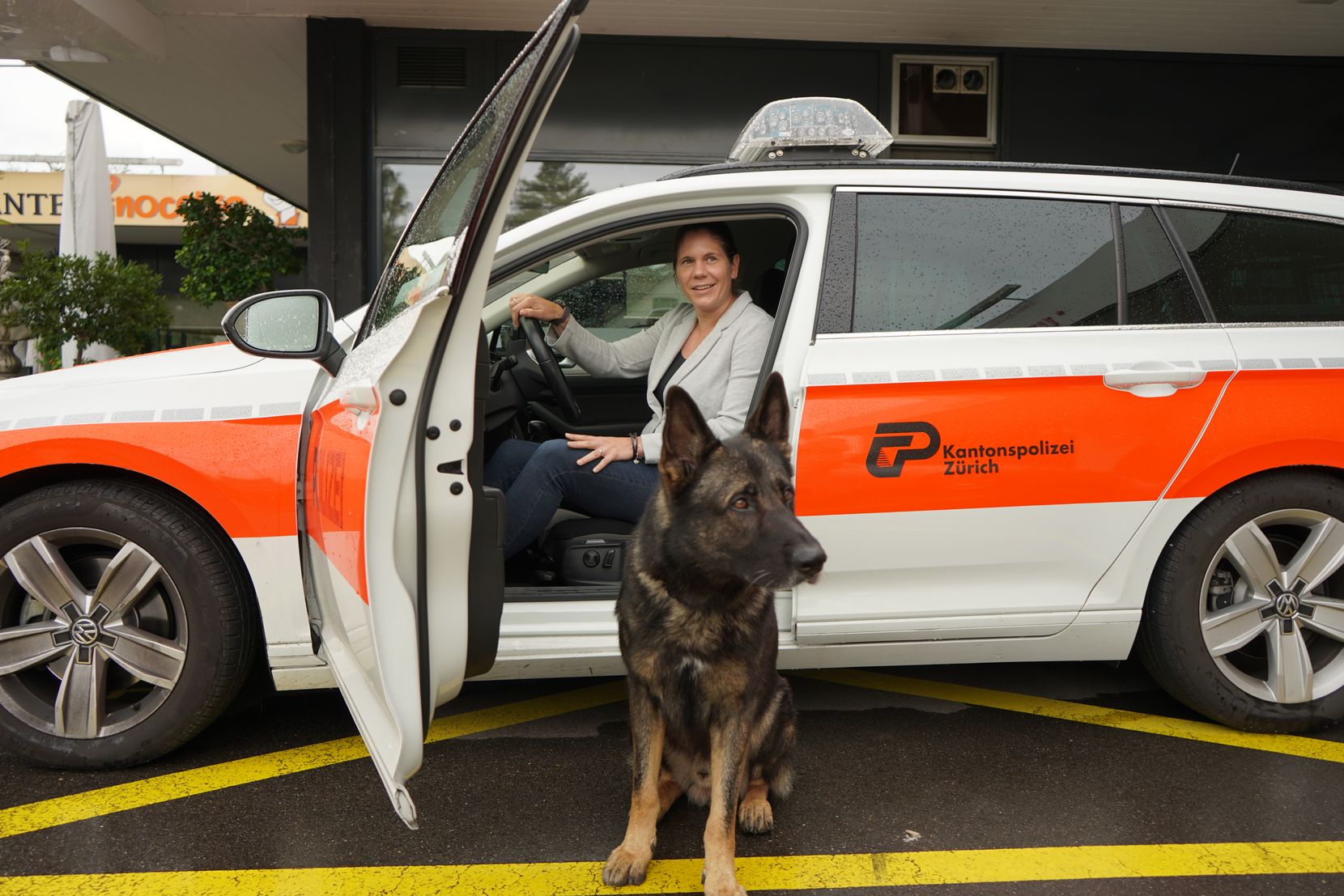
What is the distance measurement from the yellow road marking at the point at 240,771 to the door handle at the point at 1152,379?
207 centimetres

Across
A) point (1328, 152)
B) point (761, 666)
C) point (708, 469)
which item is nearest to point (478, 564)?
point (708, 469)

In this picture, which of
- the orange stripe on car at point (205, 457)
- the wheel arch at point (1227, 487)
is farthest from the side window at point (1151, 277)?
the orange stripe on car at point (205, 457)

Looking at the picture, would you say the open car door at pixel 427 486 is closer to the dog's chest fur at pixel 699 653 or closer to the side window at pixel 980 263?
the dog's chest fur at pixel 699 653

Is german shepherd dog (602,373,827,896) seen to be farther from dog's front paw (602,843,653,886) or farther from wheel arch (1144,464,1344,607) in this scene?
wheel arch (1144,464,1344,607)

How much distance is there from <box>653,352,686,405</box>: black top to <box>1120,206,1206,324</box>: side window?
1.46 meters

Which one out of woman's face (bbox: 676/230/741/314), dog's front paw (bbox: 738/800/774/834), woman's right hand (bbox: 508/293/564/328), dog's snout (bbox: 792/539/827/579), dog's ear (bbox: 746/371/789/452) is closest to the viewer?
dog's snout (bbox: 792/539/827/579)

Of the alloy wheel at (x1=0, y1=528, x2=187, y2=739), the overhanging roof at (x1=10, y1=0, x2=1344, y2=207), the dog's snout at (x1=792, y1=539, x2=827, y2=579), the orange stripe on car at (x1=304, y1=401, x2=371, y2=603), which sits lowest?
the alloy wheel at (x1=0, y1=528, x2=187, y2=739)

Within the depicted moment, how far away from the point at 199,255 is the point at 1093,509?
398 inches

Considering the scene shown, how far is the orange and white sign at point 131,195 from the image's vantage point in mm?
26016

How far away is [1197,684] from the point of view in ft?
10.2

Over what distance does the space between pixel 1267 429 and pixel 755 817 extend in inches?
76.8

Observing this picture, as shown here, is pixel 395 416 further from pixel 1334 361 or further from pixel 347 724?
pixel 1334 361

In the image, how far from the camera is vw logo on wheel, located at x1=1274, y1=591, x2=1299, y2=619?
3.11 metres

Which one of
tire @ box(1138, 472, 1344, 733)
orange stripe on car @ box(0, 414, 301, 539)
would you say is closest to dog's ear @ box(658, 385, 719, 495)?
orange stripe on car @ box(0, 414, 301, 539)
